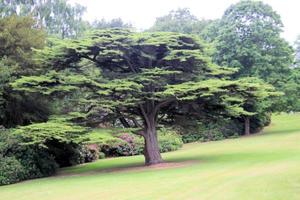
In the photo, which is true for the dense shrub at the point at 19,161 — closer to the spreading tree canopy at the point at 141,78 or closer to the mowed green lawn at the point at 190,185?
the mowed green lawn at the point at 190,185

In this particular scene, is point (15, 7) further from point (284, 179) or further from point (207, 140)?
point (284, 179)

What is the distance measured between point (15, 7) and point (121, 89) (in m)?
27.7

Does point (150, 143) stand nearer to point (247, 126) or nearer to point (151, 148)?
point (151, 148)

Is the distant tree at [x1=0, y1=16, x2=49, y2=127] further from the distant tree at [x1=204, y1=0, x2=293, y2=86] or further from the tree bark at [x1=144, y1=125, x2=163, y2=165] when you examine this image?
the distant tree at [x1=204, y1=0, x2=293, y2=86]

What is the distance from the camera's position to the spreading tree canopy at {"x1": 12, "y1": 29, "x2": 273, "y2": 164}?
1841 centimetres

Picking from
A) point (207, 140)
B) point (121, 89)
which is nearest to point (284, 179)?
point (121, 89)

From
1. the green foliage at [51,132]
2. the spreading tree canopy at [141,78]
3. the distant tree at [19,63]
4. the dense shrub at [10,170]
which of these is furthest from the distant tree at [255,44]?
the dense shrub at [10,170]

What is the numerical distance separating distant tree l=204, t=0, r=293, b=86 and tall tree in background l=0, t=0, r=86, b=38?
15.7 m

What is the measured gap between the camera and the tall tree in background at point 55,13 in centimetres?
4175

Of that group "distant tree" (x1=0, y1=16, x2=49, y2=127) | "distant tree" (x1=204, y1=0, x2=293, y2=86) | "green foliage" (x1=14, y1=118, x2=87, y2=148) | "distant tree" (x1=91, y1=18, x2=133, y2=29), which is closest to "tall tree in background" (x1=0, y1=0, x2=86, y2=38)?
"distant tree" (x1=204, y1=0, x2=293, y2=86)

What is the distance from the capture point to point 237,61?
36781 mm

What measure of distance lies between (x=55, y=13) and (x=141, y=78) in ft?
92.6

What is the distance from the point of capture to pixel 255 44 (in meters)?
37.2

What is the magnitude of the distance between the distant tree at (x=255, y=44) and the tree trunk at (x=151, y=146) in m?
18.0
